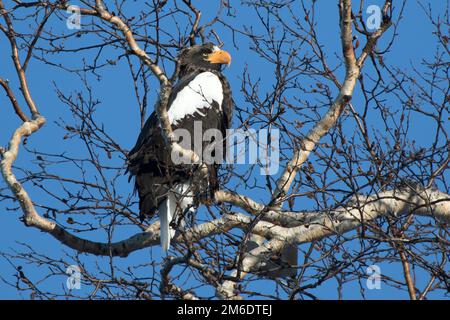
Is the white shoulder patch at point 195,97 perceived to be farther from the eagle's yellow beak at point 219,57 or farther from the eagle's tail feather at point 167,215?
the eagle's tail feather at point 167,215

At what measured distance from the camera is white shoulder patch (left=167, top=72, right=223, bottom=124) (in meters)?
8.03

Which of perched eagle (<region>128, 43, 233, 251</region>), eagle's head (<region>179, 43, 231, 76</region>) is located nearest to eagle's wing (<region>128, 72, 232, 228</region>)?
perched eagle (<region>128, 43, 233, 251</region>)

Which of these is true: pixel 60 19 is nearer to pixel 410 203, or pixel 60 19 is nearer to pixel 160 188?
pixel 160 188

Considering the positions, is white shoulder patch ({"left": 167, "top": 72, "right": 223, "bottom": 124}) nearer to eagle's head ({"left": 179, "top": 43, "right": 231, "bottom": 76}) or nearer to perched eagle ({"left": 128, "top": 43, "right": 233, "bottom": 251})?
perched eagle ({"left": 128, "top": 43, "right": 233, "bottom": 251})

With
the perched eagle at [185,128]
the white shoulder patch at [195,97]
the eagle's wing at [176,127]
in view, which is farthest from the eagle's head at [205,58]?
the white shoulder patch at [195,97]

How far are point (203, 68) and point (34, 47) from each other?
2.01 m

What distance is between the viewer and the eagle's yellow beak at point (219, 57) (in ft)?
28.6

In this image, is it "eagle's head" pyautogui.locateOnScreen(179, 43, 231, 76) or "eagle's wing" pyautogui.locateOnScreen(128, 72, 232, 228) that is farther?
"eagle's head" pyautogui.locateOnScreen(179, 43, 231, 76)

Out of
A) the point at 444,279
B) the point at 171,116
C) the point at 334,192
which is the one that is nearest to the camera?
the point at 444,279

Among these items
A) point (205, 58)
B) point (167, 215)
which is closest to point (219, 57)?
point (205, 58)

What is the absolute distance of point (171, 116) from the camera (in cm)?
800

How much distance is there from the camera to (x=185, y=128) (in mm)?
8062

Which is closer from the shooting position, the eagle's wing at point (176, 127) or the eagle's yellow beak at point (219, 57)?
the eagle's wing at point (176, 127)

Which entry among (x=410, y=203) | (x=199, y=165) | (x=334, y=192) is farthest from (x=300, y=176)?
(x=199, y=165)
